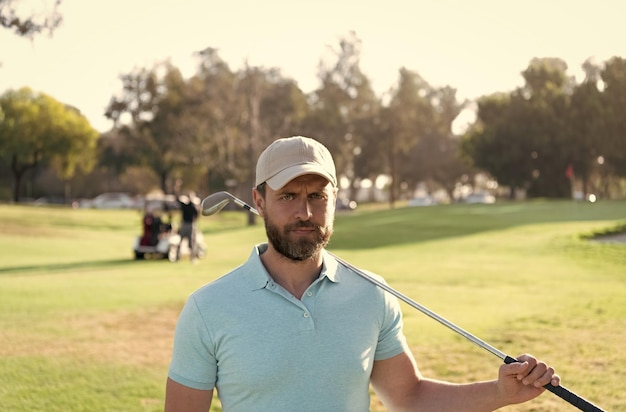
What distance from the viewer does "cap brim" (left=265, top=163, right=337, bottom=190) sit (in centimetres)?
295

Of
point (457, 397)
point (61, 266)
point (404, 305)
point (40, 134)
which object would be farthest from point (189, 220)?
point (40, 134)

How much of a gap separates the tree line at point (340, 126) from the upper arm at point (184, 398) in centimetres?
5121

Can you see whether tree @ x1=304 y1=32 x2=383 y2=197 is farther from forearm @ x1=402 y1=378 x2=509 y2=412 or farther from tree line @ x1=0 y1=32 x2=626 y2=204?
forearm @ x1=402 y1=378 x2=509 y2=412

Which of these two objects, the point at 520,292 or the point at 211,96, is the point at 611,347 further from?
the point at 211,96

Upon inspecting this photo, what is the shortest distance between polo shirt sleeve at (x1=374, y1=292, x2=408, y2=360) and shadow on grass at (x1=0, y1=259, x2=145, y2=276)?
1703cm

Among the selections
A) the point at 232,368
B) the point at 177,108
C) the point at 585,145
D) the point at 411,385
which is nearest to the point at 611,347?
the point at 411,385

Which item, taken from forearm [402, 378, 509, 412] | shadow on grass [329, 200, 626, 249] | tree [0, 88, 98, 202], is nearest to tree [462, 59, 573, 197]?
shadow on grass [329, 200, 626, 249]

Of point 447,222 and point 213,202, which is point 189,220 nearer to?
point 447,222

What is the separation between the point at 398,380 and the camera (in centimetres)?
328

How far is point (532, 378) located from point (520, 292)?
12.4m

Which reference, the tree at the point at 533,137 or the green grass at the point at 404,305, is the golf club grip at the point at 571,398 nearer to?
the green grass at the point at 404,305

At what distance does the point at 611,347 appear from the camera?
30.7 ft

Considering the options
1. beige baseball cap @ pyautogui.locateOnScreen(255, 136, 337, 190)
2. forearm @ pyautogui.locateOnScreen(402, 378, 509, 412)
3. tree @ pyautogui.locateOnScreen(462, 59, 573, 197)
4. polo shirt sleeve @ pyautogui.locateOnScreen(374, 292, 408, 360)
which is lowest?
forearm @ pyautogui.locateOnScreen(402, 378, 509, 412)

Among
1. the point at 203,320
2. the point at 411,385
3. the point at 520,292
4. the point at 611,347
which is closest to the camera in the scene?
the point at 203,320
